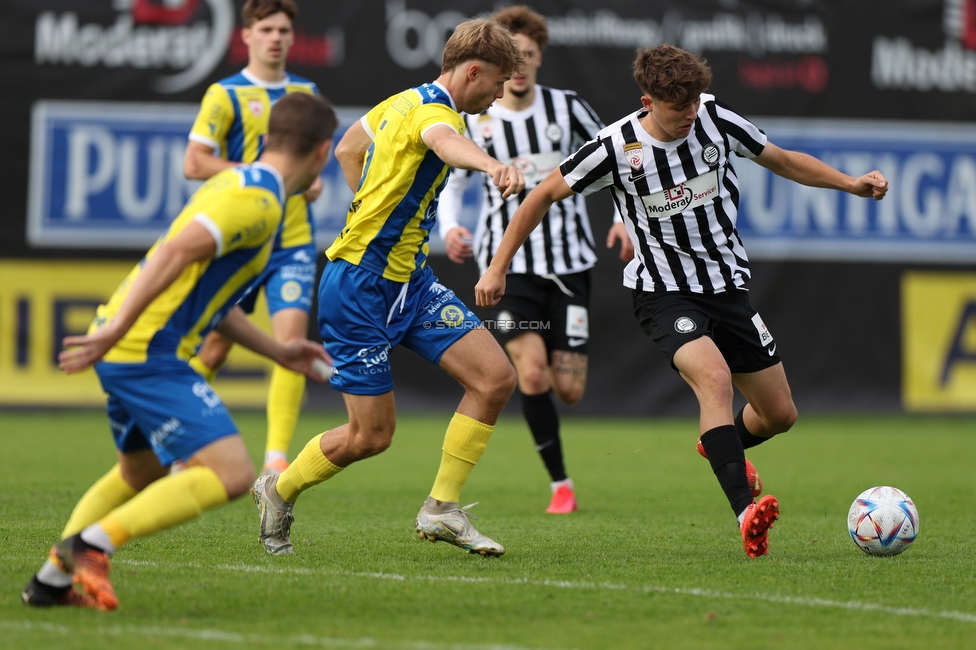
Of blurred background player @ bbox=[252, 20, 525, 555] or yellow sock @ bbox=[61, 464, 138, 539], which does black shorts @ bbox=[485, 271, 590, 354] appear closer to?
blurred background player @ bbox=[252, 20, 525, 555]

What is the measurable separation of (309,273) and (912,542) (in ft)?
12.1

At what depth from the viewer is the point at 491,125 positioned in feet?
23.0

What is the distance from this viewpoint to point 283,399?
23.0 feet

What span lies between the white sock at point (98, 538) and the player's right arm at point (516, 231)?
1.84m

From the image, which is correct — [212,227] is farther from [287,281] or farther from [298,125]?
[287,281]

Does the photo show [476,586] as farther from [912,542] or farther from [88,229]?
[88,229]

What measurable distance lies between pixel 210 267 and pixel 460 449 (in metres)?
1.65

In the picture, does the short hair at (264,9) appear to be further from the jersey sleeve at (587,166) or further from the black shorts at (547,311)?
the jersey sleeve at (587,166)

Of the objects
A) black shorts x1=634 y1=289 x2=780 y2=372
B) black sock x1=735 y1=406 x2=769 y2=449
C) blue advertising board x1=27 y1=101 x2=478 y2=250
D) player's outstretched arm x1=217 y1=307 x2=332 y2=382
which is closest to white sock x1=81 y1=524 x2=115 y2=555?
player's outstretched arm x1=217 y1=307 x2=332 y2=382

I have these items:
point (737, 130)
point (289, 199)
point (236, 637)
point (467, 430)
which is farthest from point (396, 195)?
point (289, 199)

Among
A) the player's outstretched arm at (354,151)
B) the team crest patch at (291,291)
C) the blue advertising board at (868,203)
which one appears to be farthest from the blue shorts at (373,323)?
the blue advertising board at (868,203)

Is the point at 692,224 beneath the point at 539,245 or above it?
above

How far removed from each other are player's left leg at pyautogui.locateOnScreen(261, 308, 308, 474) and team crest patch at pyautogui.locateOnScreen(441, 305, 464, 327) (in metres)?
1.96

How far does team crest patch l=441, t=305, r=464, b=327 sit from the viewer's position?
5037 mm
